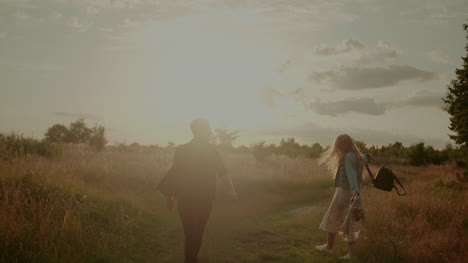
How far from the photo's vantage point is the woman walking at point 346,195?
7.87 m

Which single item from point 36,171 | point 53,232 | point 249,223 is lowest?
point 249,223

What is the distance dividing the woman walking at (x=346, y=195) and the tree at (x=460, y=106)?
1453 centimetres

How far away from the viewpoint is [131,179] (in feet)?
55.0

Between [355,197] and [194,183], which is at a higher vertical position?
[194,183]

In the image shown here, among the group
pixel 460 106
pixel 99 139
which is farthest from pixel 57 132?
pixel 460 106

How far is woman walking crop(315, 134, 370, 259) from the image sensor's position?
7.87 m

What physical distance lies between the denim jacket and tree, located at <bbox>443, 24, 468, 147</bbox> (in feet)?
47.6

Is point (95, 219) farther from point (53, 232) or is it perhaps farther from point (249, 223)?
point (249, 223)

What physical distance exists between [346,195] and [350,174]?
0.59 metres

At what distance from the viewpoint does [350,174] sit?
25.7 feet

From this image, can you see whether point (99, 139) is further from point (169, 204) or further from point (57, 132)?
point (57, 132)

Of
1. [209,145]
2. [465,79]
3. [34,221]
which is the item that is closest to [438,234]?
[209,145]

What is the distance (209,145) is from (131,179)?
34.6 feet

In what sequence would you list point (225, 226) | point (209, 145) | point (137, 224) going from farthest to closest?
1. point (225, 226)
2. point (137, 224)
3. point (209, 145)
